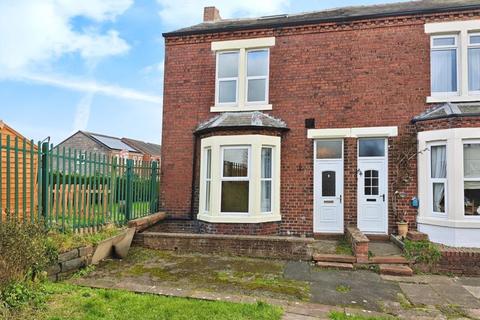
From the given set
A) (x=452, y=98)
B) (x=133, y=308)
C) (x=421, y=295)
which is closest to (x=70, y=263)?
(x=133, y=308)

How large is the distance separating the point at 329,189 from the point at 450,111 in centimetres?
371

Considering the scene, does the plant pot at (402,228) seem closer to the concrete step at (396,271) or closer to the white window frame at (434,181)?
the white window frame at (434,181)

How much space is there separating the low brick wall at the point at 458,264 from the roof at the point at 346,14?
6.66 meters

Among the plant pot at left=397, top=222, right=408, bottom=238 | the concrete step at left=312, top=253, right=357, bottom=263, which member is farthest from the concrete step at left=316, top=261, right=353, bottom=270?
the plant pot at left=397, top=222, right=408, bottom=238

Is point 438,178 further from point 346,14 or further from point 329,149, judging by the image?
point 346,14

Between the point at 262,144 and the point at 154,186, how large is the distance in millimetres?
3907

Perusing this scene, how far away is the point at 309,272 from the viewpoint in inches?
271

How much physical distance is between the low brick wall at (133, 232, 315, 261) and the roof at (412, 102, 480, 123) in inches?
184

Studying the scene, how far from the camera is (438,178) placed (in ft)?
28.5

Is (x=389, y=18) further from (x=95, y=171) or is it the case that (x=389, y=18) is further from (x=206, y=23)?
(x=95, y=171)

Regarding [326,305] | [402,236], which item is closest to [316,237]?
[402,236]

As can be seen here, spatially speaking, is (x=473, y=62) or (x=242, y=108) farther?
(x=242, y=108)

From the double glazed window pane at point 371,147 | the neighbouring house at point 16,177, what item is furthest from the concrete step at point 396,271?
the neighbouring house at point 16,177

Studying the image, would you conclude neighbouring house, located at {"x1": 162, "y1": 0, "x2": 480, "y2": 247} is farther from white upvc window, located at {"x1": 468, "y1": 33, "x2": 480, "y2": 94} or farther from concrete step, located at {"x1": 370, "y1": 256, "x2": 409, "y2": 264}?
concrete step, located at {"x1": 370, "y1": 256, "x2": 409, "y2": 264}
